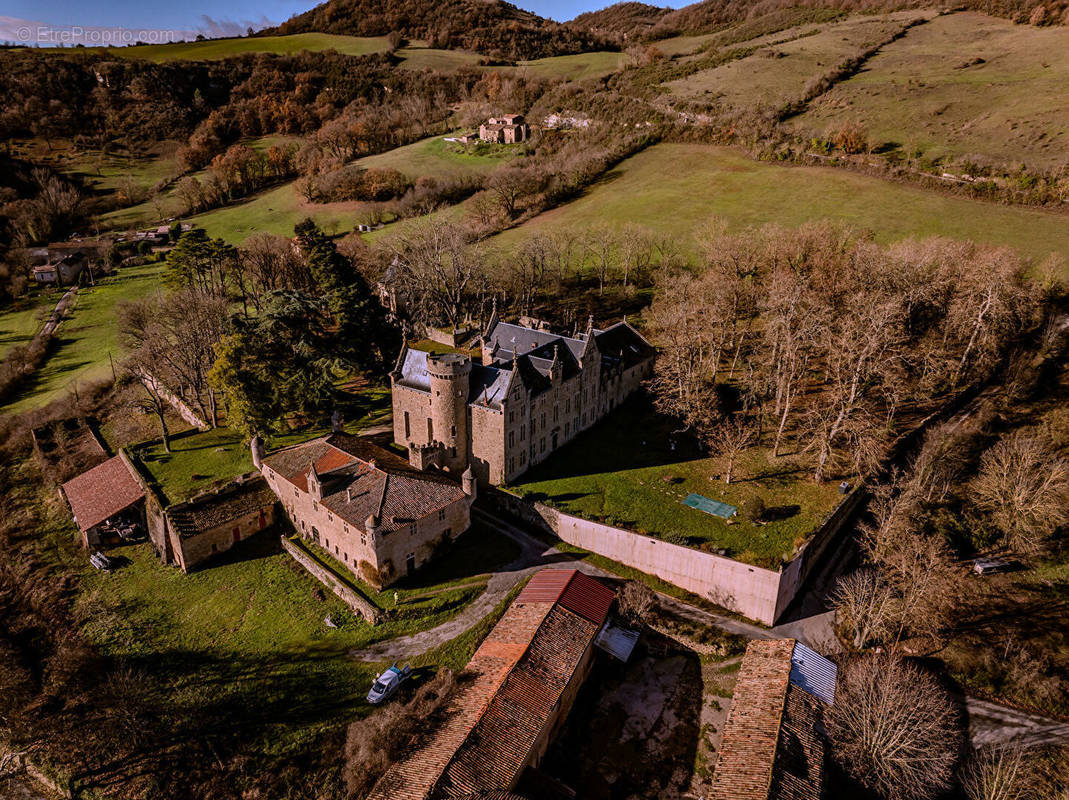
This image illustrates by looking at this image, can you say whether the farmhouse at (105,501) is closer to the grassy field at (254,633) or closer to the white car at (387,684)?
the grassy field at (254,633)

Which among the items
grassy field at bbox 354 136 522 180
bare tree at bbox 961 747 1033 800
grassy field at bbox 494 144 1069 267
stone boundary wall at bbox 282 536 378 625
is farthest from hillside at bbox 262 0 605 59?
bare tree at bbox 961 747 1033 800

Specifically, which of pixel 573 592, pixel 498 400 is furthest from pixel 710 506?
pixel 498 400

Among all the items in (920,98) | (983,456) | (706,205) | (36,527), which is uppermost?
(920,98)

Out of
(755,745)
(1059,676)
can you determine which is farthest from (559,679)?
(1059,676)

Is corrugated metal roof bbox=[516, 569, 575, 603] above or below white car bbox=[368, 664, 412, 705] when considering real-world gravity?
above

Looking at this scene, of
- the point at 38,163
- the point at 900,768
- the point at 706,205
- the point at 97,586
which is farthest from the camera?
the point at 38,163

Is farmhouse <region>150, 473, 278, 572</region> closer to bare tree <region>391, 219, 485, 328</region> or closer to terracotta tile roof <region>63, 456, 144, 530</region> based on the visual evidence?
terracotta tile roof <region>63, 456, 144, 530</region>

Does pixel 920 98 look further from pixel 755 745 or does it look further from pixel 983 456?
pixel 755 745

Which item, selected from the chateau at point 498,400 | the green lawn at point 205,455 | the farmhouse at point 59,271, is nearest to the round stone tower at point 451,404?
the chateau at point 498,400

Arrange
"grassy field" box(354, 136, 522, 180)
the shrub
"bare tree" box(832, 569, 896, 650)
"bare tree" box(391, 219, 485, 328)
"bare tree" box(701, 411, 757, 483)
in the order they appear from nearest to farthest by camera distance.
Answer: "bare tree" box(832, 569, 896, 650), the shrub, "bare tree" box(701, 411, 757, 483), "bare tree" box(391, 219, 485, 328), "grassy field" box(354, 136, 522, 180)
